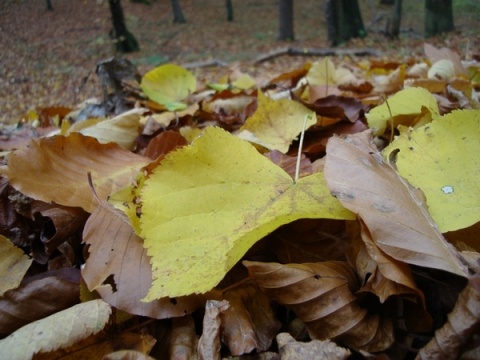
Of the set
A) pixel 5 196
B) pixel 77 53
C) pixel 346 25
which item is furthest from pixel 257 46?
pixel 5 196

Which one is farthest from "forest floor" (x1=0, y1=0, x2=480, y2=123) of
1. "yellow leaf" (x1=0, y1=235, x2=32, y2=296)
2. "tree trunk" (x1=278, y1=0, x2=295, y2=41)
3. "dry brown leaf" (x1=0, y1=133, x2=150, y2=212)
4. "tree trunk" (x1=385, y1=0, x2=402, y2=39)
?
"yellow leaf" (x1=0, y1=235, x2=32, y2=296)

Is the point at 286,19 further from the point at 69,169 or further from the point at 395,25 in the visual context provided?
the point at 69,169

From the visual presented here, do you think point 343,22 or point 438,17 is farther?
point 343,22

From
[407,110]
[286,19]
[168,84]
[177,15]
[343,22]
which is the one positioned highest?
[407,110]

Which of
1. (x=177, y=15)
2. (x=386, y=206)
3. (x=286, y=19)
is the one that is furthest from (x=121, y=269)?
(x=177, y=15)

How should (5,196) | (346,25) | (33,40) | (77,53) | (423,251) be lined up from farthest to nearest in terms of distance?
1. (346,25)
2. (77,53)
3. (33,40)
4. (5,196)
5. (423,251)

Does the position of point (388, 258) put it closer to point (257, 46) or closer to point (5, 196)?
point (5, 196)
